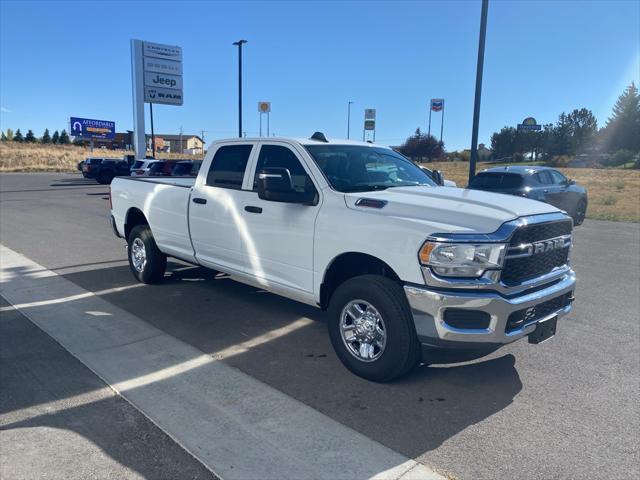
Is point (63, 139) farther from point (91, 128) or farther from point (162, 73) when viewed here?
point (162, 73)

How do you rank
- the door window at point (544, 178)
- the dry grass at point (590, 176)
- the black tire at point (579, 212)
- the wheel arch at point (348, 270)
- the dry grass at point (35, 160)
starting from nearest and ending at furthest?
the wheel arch at point (348, 270) → the door window at point (544, 178) → the black tire at point (579, 212) → the dry grass at point (590, 176) → the dry grass at point (35, 160)

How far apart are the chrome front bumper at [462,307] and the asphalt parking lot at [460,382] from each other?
1.76ft

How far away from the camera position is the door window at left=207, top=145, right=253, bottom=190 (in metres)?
5.41

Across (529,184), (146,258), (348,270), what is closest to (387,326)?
(348,270)

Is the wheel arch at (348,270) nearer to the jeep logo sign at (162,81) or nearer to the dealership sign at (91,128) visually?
the jeep logo sign at (162,81)

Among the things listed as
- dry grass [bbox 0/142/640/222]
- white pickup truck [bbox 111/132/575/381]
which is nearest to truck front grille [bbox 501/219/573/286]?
white pickup truck [bbox 111/132/575/381]

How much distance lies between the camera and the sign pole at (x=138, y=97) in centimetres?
2775

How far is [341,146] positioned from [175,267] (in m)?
4.14

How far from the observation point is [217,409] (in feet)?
11.7

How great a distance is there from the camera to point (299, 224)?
453 cm

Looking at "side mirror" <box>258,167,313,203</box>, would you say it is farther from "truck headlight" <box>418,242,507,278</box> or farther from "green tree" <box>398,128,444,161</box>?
"green tree" <box>398,128,444,161</box>

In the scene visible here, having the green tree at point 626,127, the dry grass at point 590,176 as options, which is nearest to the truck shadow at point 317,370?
the dry grass at point 590,176

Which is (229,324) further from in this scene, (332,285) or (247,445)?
(247,445)

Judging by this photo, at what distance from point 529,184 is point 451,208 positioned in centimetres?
936
